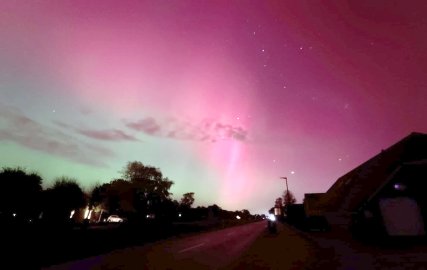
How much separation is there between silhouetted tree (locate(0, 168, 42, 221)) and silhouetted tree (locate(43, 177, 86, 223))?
1986 mm

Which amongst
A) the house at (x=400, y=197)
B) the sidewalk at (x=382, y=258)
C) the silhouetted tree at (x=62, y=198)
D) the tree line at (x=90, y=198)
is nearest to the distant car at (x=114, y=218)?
the tree line at (x=90, y=198)

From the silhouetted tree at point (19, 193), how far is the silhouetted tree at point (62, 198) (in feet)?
6.51

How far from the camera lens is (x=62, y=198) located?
63438 millimetres

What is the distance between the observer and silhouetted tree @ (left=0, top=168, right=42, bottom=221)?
5459 cm

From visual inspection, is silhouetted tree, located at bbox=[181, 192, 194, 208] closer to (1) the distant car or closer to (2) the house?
(1) the distant car

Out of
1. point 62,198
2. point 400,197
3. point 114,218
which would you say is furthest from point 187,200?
point 400,197

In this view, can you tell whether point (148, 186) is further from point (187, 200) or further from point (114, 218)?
point (187, 200)

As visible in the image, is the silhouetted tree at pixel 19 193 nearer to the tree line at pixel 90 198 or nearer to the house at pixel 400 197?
the tree line at pixel 90 198

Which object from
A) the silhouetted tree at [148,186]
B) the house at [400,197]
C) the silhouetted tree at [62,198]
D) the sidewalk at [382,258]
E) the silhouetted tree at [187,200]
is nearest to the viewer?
the sidewalk at [382,258]

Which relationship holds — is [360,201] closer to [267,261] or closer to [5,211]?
[267,261]

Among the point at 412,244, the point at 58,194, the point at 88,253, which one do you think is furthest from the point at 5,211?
the point at 412,244

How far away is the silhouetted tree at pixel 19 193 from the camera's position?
54.6 metres

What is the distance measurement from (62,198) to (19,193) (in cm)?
850

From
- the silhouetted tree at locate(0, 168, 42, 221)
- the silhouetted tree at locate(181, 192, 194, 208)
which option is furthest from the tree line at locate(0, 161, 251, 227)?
the silhouetted tree at locate(181, 192, 194, 208)
